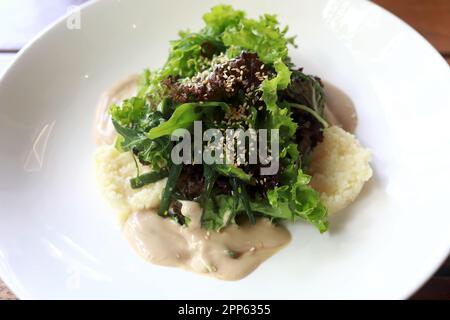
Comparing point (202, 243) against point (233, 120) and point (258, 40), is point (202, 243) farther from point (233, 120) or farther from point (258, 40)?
point (258, 40)

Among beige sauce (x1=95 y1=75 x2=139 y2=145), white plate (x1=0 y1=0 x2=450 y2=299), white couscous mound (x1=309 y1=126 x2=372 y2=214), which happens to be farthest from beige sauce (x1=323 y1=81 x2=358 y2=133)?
beige sauce (x1=95 y1=75 x2=139 y2=145)

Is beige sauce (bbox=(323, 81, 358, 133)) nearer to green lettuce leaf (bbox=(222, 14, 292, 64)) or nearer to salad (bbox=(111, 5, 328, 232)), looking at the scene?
salad (bbox=(111, 5, 328, 232))

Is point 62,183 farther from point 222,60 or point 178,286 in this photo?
point 222,60

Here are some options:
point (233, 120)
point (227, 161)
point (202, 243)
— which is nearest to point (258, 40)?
point (233, 120)

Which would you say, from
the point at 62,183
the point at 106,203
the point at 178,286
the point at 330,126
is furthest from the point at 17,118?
the point at 330,126

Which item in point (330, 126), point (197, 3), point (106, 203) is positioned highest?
point (197, 3)

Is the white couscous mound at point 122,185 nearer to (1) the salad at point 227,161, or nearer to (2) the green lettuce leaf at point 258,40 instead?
(1) the salad at point 227,161

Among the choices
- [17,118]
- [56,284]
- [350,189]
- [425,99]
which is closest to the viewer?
[56,284]
